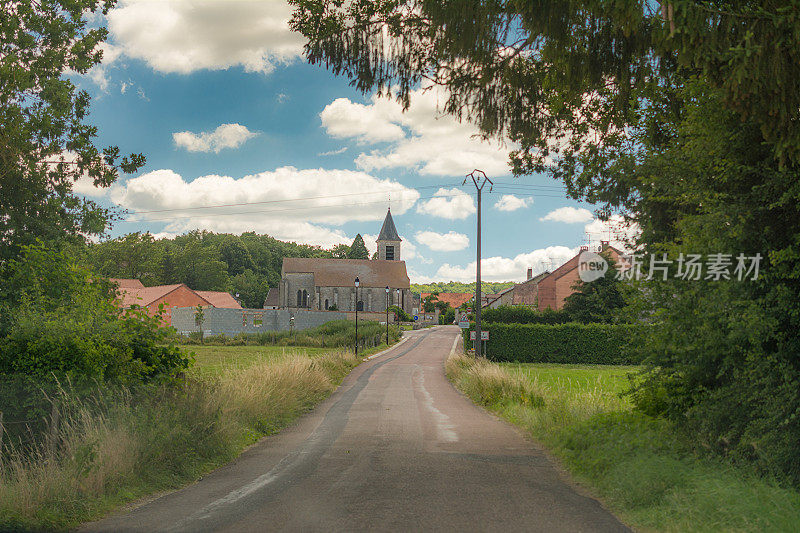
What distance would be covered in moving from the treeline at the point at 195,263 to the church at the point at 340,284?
10662mm

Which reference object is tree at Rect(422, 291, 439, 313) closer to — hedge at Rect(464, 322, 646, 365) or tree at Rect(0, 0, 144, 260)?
hedge at Rect(464, 322, 646, 365)

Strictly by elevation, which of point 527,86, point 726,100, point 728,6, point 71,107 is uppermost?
point 71,107

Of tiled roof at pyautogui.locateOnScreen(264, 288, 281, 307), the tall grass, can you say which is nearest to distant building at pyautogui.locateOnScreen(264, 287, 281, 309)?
tiled roof at pyautogui.locateOnScreen(264, 288, 281, 307)

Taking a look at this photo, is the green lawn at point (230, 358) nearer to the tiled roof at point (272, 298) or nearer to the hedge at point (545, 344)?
the hedge at point (545, 344)

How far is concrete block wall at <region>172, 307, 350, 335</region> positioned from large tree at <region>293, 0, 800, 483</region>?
53388mm

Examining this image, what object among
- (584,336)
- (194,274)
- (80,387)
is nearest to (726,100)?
(80,387)

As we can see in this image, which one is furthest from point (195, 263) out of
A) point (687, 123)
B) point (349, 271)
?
point (687, 123)

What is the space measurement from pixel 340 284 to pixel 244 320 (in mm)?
34541

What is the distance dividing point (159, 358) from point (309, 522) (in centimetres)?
489

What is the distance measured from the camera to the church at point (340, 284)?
321ft

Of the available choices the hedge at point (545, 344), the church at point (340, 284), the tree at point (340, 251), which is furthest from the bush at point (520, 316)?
the tree at point (340, 251)

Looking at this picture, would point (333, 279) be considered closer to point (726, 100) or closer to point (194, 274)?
point (194, 274)

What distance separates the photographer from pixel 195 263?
92.5m

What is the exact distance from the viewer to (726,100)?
5355 millimetres
